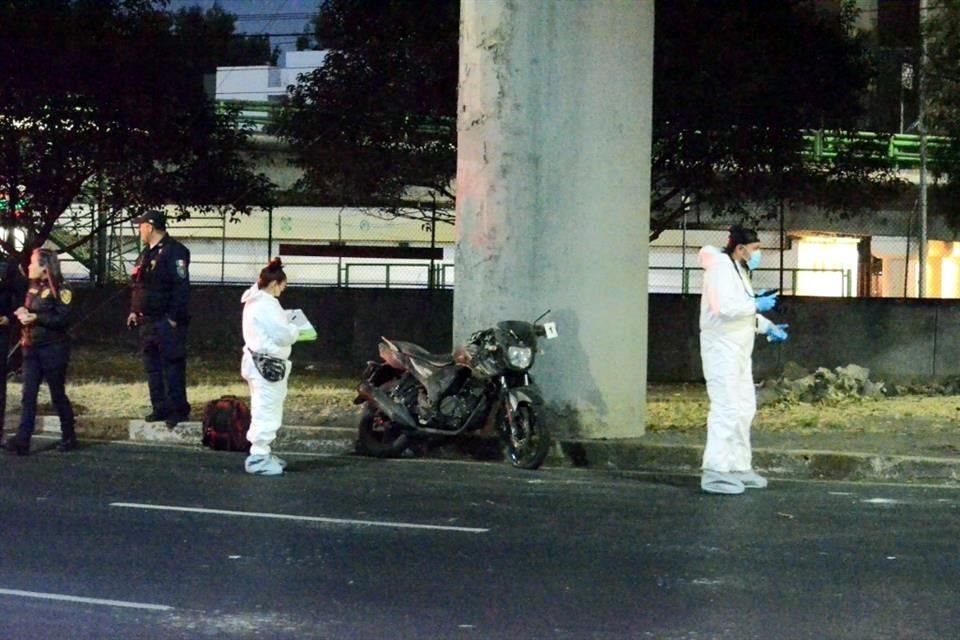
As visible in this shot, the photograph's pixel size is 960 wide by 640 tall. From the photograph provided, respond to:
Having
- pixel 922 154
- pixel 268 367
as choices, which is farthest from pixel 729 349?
pixel 922 154

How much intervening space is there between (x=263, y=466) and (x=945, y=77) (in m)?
14.4

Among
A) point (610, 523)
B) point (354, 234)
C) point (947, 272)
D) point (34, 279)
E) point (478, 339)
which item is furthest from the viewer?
point (354, 234)

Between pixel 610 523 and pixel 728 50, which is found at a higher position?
pixel 728 50

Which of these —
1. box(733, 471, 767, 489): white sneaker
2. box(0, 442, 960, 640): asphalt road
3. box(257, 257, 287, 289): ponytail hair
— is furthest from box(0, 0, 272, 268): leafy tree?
box(733, 471, 767, 489): white sneaker

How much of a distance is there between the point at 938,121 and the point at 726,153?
180 inches

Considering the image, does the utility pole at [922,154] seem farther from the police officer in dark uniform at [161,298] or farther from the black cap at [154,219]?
the black cap at [154,219]

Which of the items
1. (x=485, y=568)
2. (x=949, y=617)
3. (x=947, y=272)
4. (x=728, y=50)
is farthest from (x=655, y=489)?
(x=947, y=272)

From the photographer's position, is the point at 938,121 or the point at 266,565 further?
the point at 938,121

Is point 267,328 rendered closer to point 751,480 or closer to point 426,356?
point 426,356

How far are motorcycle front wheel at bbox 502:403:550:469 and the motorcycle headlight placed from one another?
1.04 feet

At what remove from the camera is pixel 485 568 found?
314 inches

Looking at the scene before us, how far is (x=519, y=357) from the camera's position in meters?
11.9

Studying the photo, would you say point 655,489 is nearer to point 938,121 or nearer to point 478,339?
point 478,339

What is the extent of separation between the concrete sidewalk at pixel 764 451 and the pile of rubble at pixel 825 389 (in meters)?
2.83
